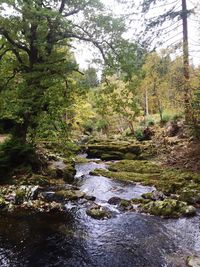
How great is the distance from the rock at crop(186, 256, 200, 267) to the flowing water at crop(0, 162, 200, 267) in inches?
4.8

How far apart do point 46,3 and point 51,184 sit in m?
7.07

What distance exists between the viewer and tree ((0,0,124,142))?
34.0 ft

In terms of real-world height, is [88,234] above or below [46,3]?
below

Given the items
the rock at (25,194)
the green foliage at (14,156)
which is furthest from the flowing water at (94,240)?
the green foliage at (14,156)

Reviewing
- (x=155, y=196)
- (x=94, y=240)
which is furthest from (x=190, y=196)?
(x=94, y=240)

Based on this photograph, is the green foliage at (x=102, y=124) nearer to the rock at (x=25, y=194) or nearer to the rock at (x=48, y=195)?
the rock at (x=48, y=195)

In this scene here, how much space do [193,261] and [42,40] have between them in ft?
27.9

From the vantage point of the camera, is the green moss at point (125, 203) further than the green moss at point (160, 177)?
No

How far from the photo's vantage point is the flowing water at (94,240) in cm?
622

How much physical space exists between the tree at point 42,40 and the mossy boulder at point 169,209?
5146mm

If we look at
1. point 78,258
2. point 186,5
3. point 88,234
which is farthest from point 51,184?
point 186,5

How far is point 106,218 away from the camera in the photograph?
8.63 metres

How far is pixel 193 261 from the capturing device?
585 centimetres

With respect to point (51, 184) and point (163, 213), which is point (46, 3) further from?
point (163, 213)
